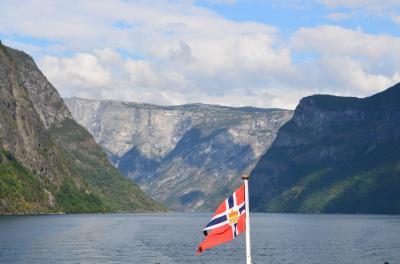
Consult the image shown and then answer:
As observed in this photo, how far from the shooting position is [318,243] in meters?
199

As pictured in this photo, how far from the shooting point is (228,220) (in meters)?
49.6

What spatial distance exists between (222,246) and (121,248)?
23.7 metres

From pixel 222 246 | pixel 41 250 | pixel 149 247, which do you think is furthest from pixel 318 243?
pixel 41 250

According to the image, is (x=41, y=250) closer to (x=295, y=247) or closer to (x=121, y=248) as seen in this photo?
(x=121, y=248)

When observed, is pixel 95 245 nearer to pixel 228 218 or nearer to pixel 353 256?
pixel 353 256

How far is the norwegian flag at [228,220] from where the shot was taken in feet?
162

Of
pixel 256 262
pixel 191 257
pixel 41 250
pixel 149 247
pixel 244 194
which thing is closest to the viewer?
pixel 244 194

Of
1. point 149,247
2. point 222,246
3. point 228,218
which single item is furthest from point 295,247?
point 228,218

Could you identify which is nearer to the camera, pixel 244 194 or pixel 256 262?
pixel 244 194

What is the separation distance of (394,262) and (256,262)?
85.9 feet

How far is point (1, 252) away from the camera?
507 feet

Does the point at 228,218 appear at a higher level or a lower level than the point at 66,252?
higher

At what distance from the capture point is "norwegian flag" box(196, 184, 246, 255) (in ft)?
162

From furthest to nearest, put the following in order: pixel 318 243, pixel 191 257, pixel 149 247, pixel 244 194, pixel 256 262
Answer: pixel 318 243 → pixel 149 247 → pixel 191 257 → pixel 256 262 → pixel 244 194
